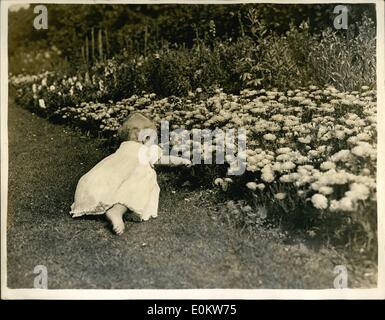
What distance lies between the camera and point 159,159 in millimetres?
1963

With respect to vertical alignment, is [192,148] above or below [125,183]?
above

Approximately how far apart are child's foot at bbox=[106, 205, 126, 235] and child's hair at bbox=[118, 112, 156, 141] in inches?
11.7

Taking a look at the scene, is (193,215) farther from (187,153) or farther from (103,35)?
(103,35)

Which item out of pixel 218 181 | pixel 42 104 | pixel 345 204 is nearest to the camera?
pixel 345 204

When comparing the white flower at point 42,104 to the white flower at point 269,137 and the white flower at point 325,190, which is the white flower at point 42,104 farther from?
the white flower at point 325,190

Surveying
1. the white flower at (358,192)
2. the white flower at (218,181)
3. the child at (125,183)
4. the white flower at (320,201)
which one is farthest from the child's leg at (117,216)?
the white flower at (358,192)

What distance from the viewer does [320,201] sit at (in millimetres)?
1833

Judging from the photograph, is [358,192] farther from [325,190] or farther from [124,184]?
[124,184]

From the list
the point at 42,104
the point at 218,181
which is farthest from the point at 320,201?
the point at 42,104

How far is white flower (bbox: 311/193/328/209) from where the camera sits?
6.00 feet

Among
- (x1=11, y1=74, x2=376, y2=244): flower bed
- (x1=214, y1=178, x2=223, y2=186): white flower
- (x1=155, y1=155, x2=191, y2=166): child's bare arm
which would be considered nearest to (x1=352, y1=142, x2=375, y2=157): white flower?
(x1=11, y1=74, x2=376, y2=244): flower bed

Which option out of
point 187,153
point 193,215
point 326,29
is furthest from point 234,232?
point 326,29

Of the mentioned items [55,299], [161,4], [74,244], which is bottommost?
[55,299]

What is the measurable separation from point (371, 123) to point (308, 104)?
27 centimetres
